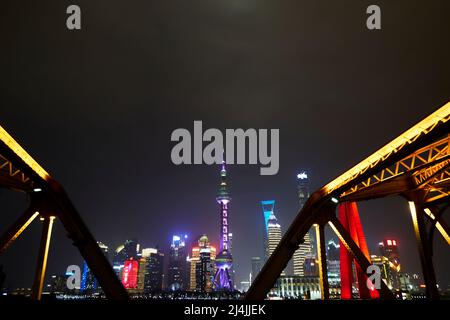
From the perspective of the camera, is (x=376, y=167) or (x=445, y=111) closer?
(x=445, y=111)

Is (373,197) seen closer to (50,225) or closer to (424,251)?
(424,251)

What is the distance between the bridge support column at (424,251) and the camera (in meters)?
23.8

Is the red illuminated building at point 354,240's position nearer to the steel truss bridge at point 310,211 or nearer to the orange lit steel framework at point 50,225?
the steel truss bridge at point 310,211

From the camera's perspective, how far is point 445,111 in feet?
48.8

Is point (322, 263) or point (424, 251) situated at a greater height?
point (424, 251)

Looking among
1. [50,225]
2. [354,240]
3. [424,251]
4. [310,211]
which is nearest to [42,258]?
[50,225]

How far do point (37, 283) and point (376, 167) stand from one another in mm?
26691

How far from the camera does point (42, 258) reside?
80.8 feet

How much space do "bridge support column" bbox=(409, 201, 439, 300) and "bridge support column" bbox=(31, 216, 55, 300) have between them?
30.6 m

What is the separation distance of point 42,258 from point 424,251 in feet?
103

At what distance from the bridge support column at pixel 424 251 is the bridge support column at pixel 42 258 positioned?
100 feet
